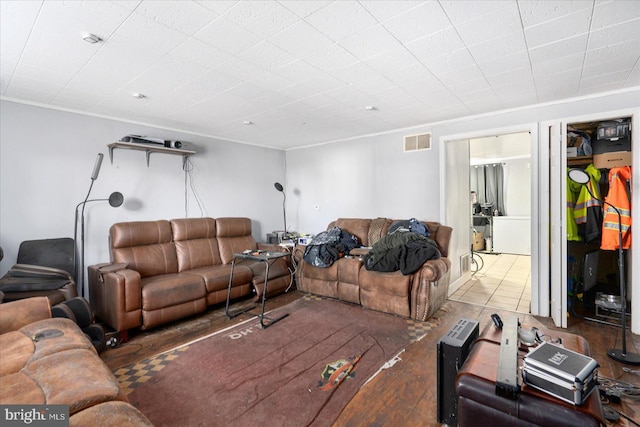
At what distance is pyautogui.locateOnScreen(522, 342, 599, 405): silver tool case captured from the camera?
1.11 metres

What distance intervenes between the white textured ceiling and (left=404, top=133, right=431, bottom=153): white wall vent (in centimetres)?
66

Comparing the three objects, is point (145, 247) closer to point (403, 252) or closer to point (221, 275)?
point (221, 275)

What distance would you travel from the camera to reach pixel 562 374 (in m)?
1.15

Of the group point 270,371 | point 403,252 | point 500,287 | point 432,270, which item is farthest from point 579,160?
point 270,371

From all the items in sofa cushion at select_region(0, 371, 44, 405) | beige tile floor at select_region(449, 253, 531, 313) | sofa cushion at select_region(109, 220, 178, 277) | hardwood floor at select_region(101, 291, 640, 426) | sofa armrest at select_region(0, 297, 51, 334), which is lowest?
beige tile floor at select_region(449, 253, 531, 313)

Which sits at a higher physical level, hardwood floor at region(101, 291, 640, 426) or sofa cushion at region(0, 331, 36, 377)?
sofa cushion at region(0, 331, 36, 377)

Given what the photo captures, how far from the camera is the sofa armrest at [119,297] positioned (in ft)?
9.08

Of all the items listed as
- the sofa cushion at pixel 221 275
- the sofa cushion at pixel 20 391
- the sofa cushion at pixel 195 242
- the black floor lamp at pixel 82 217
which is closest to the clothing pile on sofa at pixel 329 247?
the sofa cushion at pixel 221 275

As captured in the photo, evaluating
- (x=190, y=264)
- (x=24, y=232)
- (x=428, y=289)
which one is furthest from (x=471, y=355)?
(x=24, y=232)

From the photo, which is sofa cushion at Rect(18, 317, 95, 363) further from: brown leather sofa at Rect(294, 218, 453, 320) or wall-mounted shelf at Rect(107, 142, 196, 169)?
brown leather sofa at Rect(294, 218, 453, 320)

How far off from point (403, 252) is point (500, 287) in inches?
81.6

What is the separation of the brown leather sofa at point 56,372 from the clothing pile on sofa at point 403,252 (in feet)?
8.57

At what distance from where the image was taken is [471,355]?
1486mm

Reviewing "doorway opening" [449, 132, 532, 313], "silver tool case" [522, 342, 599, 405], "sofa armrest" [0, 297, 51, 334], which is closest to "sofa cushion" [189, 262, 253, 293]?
"sofa armrest" [0, 297, 51, 334]
